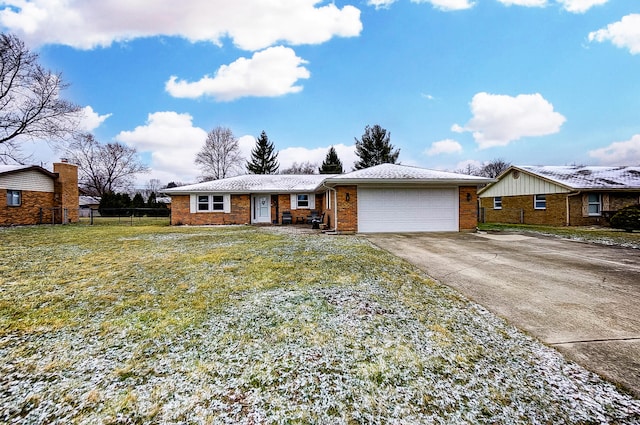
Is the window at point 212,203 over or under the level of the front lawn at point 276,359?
over

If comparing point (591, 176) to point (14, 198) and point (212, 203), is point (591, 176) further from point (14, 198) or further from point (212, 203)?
point (14, 198)

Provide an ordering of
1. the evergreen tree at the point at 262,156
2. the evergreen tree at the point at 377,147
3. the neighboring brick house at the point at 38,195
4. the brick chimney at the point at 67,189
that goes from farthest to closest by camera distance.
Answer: the evergreen tree at the point at 262,156 → the evergreen tree at the point at 377,147 → the brick chimney at the point at 67,189 → the neighboring brick house at the point at 38,195

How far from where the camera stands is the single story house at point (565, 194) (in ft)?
48.6

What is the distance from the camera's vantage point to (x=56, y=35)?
1249 cm

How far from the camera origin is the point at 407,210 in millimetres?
11828

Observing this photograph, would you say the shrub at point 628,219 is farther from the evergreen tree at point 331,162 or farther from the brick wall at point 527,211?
the evergreen tree at point 331,162

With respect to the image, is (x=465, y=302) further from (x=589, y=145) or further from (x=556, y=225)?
(x=589, y=145)

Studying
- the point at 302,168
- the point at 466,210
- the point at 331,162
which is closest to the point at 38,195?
the point at 466,210

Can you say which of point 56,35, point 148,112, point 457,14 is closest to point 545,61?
point 457,14

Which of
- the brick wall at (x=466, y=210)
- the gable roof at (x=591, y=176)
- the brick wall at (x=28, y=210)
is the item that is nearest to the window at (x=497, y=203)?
the gable roof at (x=591, y=176)

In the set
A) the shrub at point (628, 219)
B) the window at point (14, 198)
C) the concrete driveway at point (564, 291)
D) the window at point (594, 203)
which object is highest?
the window at point (14, 198)

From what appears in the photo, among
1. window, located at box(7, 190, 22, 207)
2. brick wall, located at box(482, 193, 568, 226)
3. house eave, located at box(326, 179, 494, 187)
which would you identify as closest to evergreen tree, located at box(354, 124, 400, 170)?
brick wall, located at box(482, 193, 568, 226)

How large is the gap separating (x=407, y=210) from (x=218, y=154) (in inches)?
1120

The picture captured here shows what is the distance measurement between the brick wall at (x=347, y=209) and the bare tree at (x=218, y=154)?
26410 millimetres
